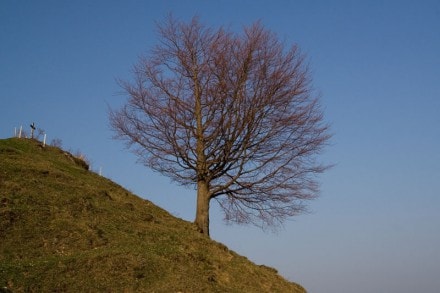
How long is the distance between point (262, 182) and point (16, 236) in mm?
9719

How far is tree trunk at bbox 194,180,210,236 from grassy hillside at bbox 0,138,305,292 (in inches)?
31.4

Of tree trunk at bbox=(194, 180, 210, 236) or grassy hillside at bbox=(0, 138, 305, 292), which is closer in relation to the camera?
grassy hillside at bbox=(0, 138, 305, 292)

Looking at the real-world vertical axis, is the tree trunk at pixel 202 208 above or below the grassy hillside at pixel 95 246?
above

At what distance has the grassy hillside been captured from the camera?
12219 millimetres

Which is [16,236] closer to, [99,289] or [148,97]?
[99,289]

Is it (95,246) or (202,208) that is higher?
(202,208)

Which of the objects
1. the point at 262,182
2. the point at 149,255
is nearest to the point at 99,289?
the point at 149,255

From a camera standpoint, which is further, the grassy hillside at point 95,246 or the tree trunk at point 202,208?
the tree trunk at point 202,208

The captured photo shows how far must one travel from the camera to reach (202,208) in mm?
20000

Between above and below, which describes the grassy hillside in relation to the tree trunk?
below

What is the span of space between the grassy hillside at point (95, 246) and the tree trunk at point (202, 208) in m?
0.80

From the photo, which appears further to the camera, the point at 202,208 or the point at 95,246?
the point at 202,208

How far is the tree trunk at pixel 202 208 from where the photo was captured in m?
19.8

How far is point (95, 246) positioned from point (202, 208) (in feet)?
20.7
